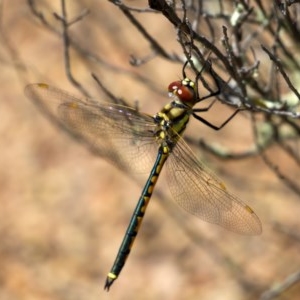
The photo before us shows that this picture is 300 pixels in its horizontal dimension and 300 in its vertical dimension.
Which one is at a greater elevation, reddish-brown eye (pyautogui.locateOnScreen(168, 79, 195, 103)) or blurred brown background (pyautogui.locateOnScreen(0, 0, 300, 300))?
blurred brown background (pyautogui.locateOnScreen(0, 0, 300, 300))

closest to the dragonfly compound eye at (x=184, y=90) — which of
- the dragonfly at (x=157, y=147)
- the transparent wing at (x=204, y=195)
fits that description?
the dragonfly at (x=157, y=147)

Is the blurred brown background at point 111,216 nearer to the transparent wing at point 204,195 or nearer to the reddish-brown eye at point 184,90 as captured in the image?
the transparent wing at point 204,195

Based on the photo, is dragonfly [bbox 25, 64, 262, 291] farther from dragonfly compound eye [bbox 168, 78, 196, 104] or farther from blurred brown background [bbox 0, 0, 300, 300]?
blurred brown background [bbox 0, 0, 300, 300]

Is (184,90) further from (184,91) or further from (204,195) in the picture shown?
(204,195)

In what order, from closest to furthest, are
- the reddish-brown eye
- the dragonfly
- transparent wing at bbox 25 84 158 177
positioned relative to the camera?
the reddish-brown eye < the dragonfly < transparent wing at bbox 25 84 158 177

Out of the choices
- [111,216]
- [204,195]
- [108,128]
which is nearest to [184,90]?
[204,195]

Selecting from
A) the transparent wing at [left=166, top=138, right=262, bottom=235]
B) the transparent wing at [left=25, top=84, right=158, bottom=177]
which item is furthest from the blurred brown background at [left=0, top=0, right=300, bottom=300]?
the transparent wing at [left=166, top=138, right=262, bottom=235]

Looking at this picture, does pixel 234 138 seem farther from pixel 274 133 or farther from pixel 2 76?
pixel 274 133

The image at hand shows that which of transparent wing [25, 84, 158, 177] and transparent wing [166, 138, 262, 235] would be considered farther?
transparent wing [25, 84, 158, 177]
